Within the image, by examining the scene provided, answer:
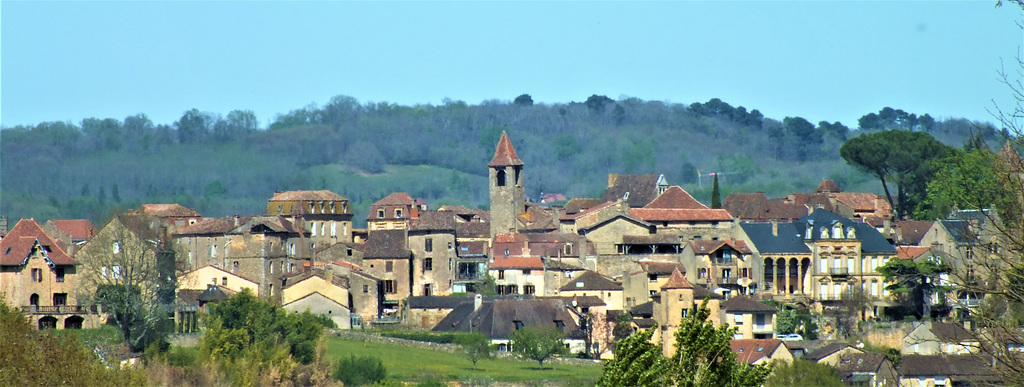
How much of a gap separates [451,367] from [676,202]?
899 inches

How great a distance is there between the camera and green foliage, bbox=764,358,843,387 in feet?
162

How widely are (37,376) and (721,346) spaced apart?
17783mm

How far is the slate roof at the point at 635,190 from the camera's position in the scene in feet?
272

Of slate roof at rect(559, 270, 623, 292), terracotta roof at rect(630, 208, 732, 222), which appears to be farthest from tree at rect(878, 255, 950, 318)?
slate roof at rect(559, 270, 623, 292)

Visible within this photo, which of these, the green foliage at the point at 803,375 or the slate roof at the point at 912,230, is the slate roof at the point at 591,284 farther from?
the slate roof at the point at 912,230

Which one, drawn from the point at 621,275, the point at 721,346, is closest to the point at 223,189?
the point at 621,275

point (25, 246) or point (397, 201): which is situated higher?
point (397, 201)

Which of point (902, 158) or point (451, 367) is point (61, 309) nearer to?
point (451, 367)

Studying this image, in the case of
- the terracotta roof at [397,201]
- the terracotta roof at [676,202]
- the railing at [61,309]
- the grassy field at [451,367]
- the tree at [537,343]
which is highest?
the terracotta roof at [397,201]

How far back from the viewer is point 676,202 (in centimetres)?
7394

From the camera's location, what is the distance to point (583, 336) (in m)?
60.5

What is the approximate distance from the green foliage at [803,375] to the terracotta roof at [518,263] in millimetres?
17791

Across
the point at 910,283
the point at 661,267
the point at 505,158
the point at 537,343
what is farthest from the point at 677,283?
the point at 505,158

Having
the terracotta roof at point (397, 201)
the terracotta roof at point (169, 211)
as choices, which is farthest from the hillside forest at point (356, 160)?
the terracotta roof at point (397, 201)
